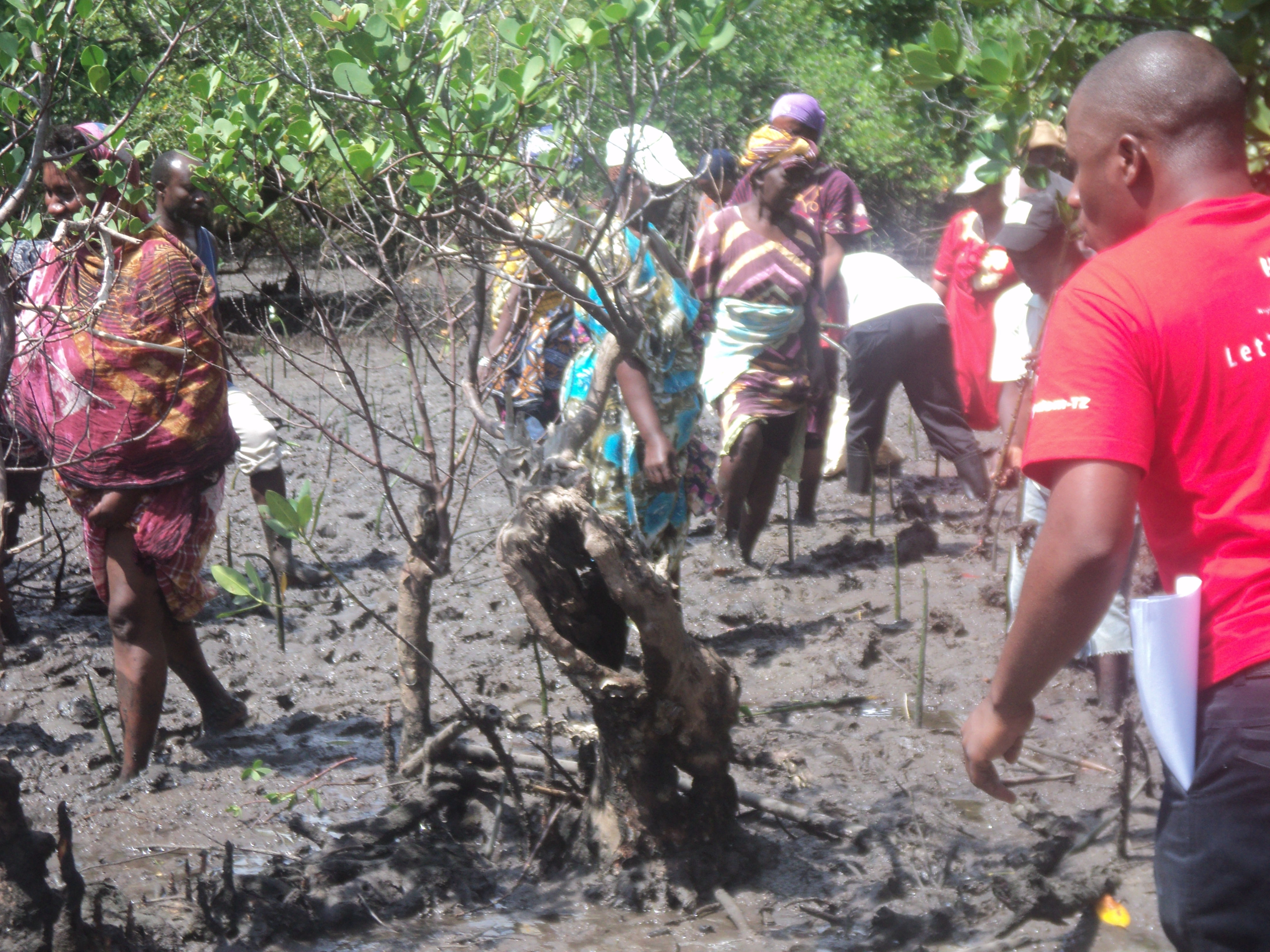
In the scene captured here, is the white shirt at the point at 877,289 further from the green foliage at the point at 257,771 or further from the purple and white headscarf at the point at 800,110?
the green foliage at the point at 257,771

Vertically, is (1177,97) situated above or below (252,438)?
above

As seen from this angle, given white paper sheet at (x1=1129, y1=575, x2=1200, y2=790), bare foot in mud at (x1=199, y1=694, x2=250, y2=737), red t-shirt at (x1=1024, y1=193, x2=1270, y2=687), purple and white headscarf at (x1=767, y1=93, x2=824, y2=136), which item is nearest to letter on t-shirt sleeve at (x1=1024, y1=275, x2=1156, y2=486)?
red t-shirt at (x1=1024, y1=193, x2=1270, y2=687)

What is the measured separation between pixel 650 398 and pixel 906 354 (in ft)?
8.45

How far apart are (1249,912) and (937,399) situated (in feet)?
16.4

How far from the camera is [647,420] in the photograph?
13.6 feet

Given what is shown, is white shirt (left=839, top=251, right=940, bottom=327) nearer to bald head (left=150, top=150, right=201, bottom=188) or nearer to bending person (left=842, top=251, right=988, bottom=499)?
bending person (left=842, top=251, right=988, bottom=499)

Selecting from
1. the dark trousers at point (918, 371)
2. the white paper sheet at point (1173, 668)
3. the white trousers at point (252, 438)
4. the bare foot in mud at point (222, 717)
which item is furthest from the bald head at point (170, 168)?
the dark trousers at point (918, 371)

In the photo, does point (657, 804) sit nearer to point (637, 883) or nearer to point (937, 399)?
point (637, 883)

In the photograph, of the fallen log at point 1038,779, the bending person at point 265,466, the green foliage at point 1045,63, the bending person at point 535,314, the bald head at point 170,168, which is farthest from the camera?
the bending person at point 265,466

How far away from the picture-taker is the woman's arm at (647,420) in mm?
4102

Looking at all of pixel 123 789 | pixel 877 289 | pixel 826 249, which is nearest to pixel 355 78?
pixel 123 789

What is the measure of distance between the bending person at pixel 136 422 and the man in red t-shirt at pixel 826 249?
3.00 meters

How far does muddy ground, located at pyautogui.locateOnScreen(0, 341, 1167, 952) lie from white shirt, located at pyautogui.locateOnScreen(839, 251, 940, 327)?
44.6 inches

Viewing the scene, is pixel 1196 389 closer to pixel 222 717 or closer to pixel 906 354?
pixel 222 717
